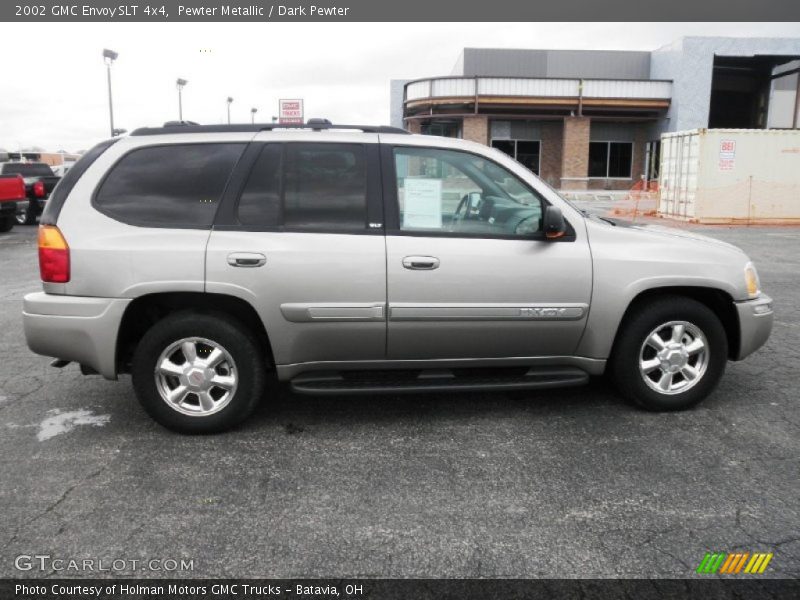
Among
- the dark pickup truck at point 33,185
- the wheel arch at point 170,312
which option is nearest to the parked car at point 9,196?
the dark pickup truck at point 33,185

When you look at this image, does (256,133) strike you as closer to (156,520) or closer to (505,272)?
(505,272)

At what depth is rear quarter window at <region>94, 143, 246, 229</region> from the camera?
4.20 metres

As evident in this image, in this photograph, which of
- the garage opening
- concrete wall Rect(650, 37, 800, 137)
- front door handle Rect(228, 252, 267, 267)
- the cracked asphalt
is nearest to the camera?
the cracked asphalt

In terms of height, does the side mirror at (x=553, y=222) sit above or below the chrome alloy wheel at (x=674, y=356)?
above

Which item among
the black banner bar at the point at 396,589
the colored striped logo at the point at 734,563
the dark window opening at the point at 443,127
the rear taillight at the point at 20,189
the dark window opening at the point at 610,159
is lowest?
the black banner bar at the point at 396,589

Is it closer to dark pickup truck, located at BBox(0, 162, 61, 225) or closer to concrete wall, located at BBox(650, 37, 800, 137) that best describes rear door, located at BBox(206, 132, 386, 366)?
dark pickup truck, located at BBox(0, 162, 61, 225)

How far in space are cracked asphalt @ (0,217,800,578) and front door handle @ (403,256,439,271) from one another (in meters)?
1.00

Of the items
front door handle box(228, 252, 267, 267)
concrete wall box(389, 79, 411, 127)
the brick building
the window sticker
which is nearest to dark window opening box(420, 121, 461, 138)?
the brick building

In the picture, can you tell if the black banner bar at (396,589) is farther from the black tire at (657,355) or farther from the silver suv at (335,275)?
the black tire at (657,355)

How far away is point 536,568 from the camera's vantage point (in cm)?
284

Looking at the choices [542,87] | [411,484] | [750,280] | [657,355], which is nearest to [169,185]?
[411,484]

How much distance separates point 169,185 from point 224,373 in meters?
1.16

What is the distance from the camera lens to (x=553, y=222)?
419 cm

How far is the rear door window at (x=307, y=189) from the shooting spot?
422 cm
